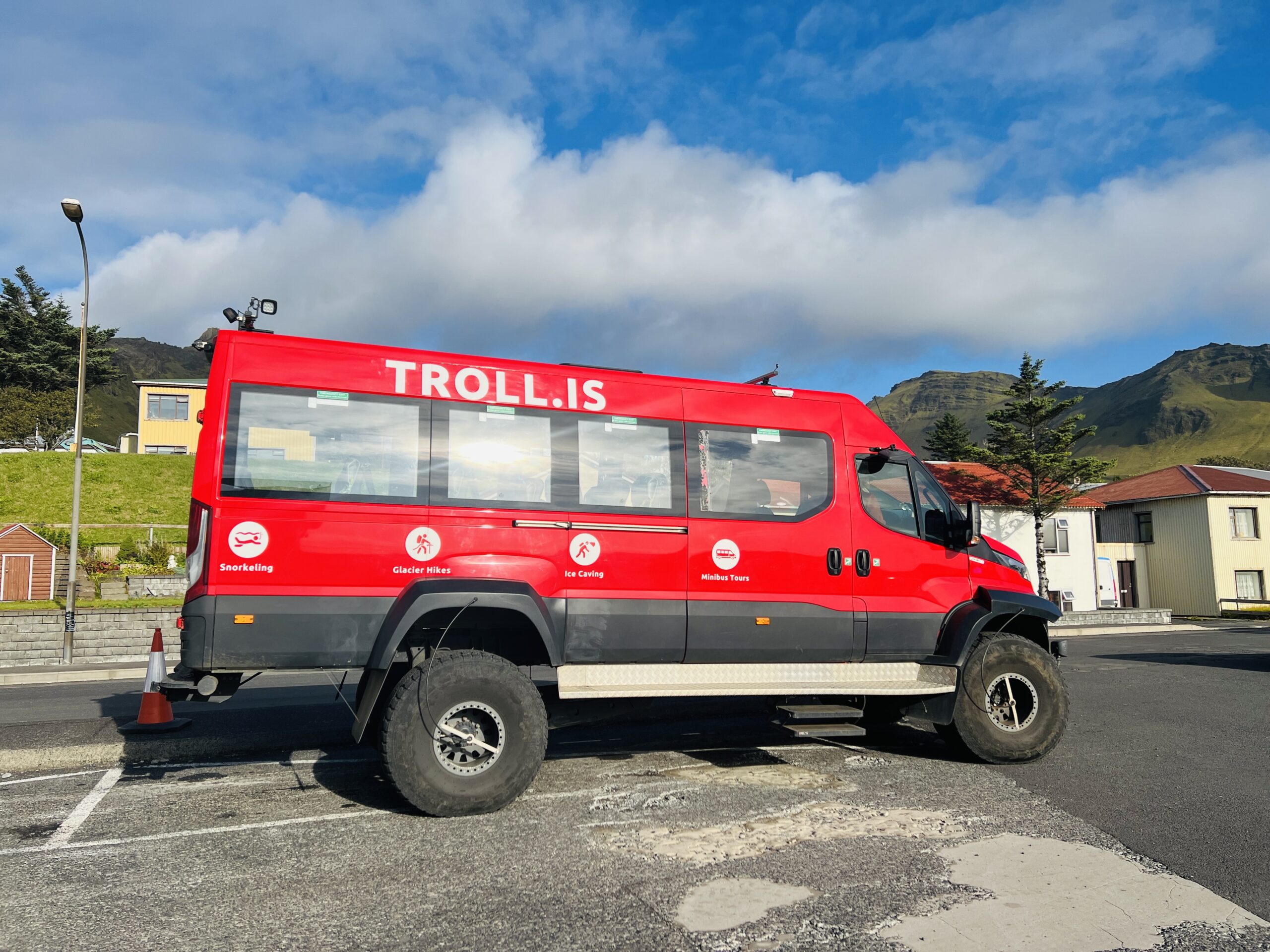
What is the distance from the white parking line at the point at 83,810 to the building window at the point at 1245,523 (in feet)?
163

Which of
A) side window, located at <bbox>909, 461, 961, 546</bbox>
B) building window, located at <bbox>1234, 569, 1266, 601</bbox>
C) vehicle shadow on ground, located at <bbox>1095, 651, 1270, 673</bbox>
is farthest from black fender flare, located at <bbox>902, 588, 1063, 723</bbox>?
building window, located at <bbox>1234, 569, 1266, 601</bbox>

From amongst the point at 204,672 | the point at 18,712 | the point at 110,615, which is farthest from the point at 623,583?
the point at 110,615

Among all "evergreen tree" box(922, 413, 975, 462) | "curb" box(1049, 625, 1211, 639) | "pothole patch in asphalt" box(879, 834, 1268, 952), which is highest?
"evergreen tree" box(922, 413, 975, 462)

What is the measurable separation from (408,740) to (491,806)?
0.70m

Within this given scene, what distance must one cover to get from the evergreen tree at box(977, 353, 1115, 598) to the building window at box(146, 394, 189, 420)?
151 feet

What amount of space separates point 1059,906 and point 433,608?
151 inches

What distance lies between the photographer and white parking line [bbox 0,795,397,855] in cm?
485

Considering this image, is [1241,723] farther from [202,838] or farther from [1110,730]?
[202,838]

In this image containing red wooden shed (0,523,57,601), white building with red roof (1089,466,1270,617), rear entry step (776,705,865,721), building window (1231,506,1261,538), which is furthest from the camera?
building window (1231,506,1261,538)

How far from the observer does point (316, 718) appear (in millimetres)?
8844

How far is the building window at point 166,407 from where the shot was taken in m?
49.9

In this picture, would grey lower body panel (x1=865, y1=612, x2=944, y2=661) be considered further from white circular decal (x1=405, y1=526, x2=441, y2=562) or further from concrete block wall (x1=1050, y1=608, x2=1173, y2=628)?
concrete block wall (x1=1050, y1=608, x2=1173, y2=628)

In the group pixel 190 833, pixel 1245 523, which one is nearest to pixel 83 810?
pixel 190 833

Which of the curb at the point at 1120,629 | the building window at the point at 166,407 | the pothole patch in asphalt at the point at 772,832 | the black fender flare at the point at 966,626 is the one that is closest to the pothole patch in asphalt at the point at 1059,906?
the pothole patch in asphalt at the point at 772,832
